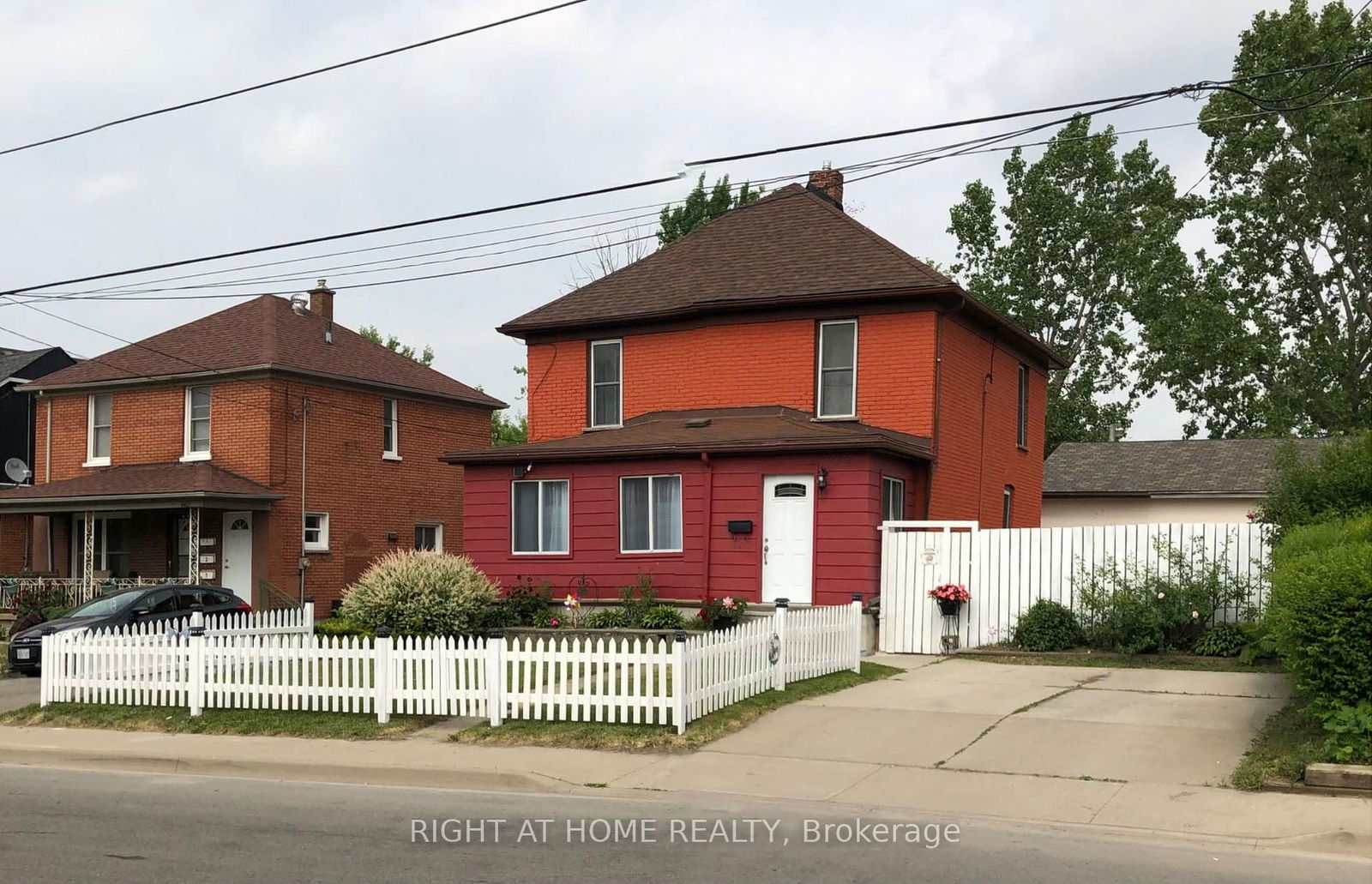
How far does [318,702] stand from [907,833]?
7.64 m

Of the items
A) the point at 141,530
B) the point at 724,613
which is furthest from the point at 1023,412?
the point at 141,530

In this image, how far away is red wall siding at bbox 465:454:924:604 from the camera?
2061 cm

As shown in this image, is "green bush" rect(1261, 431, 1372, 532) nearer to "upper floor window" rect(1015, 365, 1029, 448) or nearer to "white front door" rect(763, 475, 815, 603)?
"white front door" rect(763, 475, 815, 603)

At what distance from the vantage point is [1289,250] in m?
43.5

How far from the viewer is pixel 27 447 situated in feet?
133

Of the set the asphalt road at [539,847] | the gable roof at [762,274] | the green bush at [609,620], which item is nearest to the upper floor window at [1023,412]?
the gable roof at [762,274]

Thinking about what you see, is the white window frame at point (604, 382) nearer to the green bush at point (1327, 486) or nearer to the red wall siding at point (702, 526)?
the red wall siding at point (702, 526)

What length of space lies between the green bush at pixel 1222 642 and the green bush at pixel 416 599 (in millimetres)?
10356

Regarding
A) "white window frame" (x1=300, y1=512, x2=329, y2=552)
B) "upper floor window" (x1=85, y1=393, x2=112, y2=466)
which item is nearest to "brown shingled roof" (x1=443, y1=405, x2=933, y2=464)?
"white window frame" (x1=300, y1=512, x2=329, y2=552)

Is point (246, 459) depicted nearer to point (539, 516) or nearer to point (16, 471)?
point (539, 516)

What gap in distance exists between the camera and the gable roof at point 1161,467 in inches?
1471

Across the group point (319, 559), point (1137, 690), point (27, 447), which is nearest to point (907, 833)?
point (1137, 690)

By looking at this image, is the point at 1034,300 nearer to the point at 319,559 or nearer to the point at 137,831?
the point at 319,559

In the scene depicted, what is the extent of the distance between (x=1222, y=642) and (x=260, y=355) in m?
22.2
